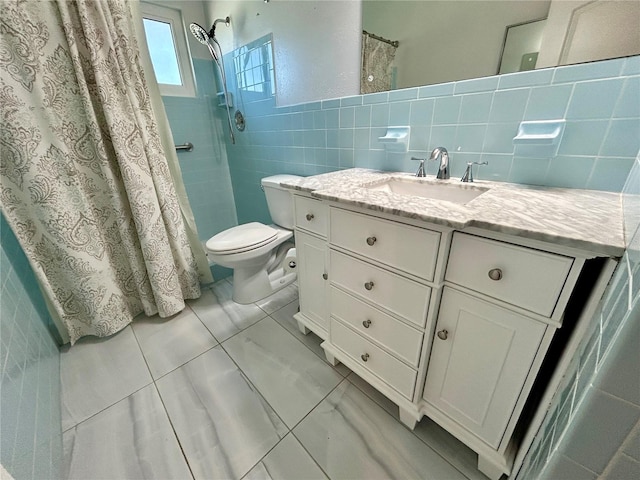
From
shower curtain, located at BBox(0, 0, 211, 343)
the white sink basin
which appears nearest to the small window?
shower curtain, located at BBox(0, 0, 211, 343)

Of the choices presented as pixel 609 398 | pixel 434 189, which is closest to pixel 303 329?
pixel 434 189

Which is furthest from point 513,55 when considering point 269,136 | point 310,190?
point 269,136

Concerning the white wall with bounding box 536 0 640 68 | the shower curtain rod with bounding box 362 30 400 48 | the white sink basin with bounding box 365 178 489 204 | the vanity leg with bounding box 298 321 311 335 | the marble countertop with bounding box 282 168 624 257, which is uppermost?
the shower curtain rod with bounding box 362 30 400 48

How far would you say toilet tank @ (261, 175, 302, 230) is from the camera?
1573mm

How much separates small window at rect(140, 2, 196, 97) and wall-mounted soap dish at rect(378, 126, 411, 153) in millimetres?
1852

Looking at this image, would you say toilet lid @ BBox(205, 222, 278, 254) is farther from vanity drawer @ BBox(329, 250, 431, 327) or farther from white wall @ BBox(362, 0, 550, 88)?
white wall @ BBox(362, 0, 550, 88)

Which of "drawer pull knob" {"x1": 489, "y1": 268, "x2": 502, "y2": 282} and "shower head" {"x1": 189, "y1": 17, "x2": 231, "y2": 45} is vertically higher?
"shower head" {"x1": 189, "y1": 17, "x2": 231, "y2": 45}

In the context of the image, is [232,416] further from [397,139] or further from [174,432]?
[397,139]

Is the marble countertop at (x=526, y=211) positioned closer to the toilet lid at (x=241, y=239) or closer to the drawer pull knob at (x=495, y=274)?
the drawer pull knob at (x=495, y=274)

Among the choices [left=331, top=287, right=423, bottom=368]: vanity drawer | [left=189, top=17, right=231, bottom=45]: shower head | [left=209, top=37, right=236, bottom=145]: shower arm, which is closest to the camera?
[left=331, top=287, right=423, bottom=368]: vanity drawer

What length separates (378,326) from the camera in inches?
35.0

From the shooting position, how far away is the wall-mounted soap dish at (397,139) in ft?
3.54

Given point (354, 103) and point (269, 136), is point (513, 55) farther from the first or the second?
point (269, 136)

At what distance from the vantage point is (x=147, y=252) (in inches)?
53.4
